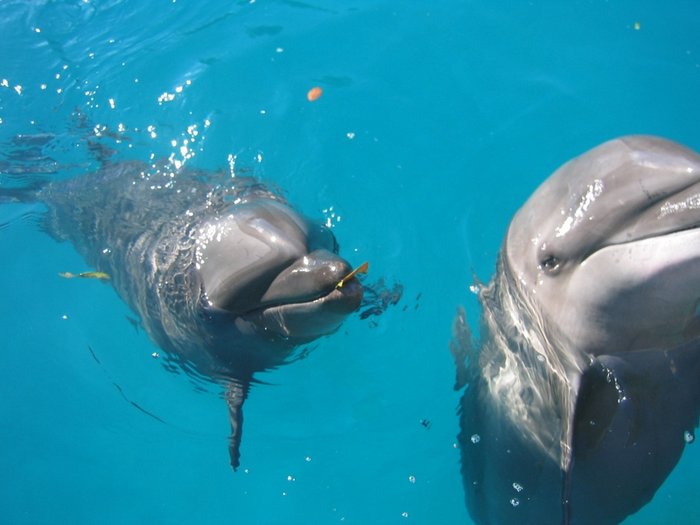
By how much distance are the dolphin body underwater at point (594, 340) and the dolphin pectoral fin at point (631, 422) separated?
0.01m

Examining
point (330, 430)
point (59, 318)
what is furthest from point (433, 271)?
point (59, 318)

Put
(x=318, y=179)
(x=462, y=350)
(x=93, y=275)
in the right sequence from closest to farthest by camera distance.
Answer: (x=462, y=350) → (x=93, y=275) → (x=318, y=179)

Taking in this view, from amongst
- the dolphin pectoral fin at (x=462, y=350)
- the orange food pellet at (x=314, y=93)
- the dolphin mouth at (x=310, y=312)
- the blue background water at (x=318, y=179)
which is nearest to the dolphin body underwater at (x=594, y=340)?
the dolphin pectoral fin at (x=462, y=350)

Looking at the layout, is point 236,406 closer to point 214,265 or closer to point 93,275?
point 214,265

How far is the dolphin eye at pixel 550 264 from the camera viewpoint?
4.13 metres

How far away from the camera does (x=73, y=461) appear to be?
7.95 m

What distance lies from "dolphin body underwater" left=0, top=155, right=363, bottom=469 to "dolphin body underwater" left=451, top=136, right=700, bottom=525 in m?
1.43

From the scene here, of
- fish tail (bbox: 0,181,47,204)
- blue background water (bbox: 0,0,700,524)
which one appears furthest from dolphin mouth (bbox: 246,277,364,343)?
fish tail (bbox: 0,181,47,204)

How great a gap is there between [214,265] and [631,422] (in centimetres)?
333

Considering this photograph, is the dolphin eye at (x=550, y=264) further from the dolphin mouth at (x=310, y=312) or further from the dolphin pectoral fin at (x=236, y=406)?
the dolphin pectoral fin at (x=236, y=406)

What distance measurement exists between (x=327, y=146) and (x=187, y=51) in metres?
3.08

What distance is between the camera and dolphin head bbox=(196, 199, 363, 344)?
417cm

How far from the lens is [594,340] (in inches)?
157

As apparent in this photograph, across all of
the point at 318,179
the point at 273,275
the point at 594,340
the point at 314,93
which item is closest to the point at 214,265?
the point at 273,275
